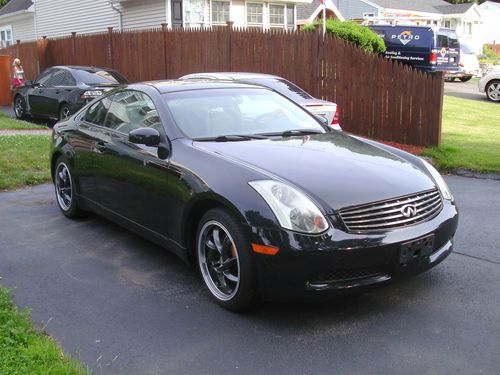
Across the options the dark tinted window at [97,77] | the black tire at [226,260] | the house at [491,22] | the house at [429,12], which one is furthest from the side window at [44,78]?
the house at [491,22]

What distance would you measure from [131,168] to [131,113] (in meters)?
0.62

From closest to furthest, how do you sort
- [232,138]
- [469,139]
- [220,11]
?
[232,138] < [469,139] < [220,11]

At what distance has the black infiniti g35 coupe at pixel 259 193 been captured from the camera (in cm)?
359

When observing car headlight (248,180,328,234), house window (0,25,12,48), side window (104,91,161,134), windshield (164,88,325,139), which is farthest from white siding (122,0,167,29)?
car headlight (248,180,328,234)

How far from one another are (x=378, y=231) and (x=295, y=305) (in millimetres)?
842

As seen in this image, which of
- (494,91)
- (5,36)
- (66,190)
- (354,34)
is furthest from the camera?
(5,36)

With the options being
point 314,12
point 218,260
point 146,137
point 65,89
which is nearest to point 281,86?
point 146,137

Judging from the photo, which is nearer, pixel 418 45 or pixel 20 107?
pixel 20 107

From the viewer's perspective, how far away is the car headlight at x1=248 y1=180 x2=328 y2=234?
3562 mm

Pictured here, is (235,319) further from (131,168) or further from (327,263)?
(131,168)

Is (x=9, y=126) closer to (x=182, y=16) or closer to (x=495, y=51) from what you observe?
(x=182, y=16)

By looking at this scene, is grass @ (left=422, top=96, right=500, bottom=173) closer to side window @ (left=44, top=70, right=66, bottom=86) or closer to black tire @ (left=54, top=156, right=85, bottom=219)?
black tire @ (left=54, top=156, right=85, bottom=219)

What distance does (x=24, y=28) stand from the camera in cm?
3262

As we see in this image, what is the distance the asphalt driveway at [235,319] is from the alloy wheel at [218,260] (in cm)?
15
